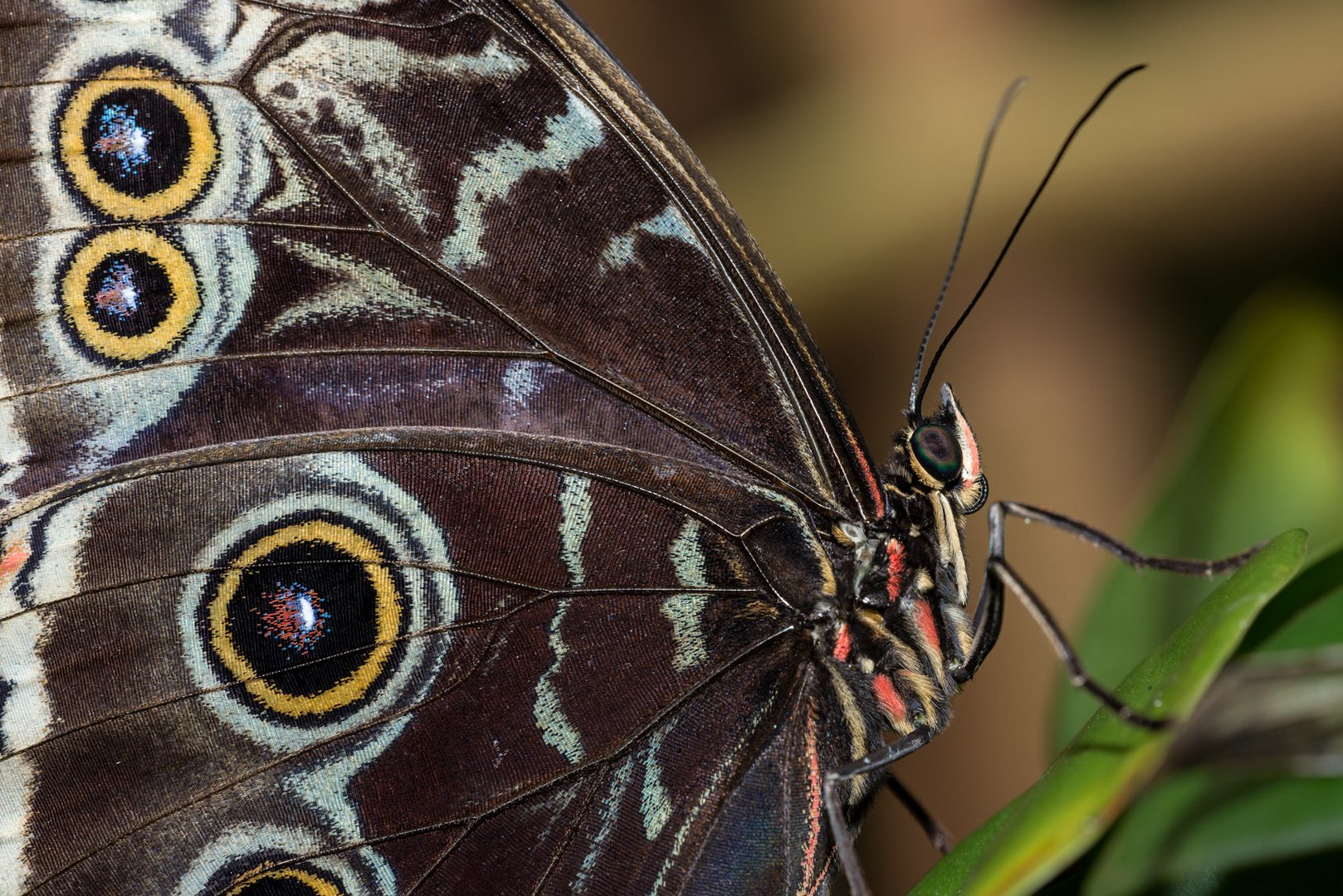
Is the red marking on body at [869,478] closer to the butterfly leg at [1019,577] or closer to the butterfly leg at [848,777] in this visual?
the butterfly leg at [1019,577]

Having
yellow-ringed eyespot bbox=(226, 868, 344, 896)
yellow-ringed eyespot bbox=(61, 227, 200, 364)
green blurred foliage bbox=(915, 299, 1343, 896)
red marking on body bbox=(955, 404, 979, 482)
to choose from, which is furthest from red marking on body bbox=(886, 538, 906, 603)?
yellow-ringed eyespot bbox=(61, 227, 200, 364)

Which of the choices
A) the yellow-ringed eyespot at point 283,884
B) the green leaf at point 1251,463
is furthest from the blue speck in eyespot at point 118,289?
the green leaf at point 1251,463

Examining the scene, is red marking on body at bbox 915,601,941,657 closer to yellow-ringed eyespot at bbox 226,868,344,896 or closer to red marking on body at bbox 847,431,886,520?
red marking on body at bbox 847,431,886,520

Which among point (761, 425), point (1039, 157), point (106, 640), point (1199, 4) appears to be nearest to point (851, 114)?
point (1039, 157)

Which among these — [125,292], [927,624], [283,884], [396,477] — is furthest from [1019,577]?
[125,292]

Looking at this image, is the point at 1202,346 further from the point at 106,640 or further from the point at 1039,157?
the point at 106,640
